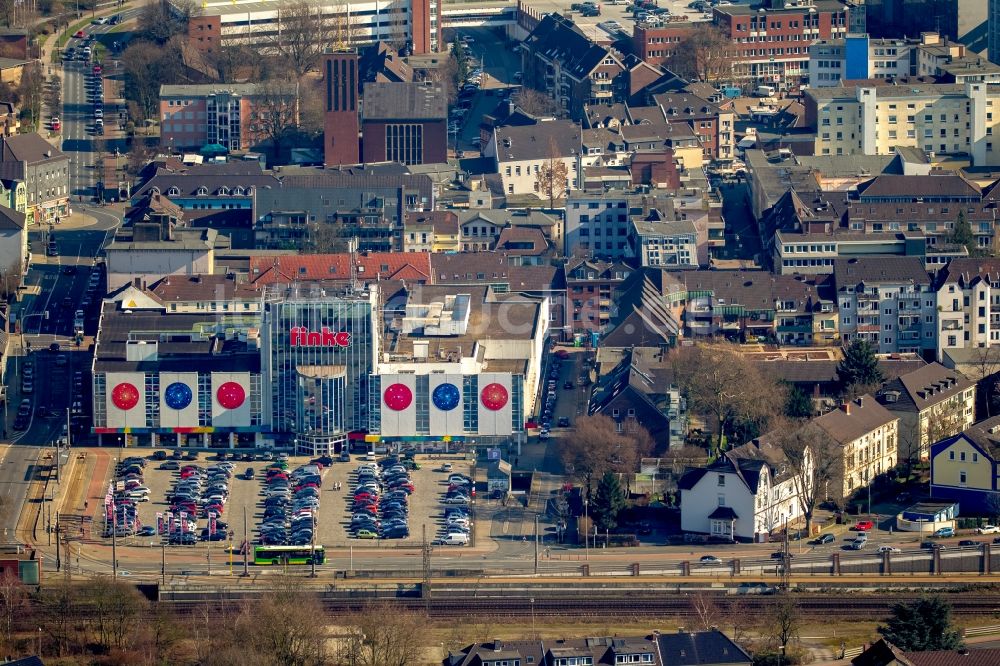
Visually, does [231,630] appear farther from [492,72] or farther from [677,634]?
[492,72]

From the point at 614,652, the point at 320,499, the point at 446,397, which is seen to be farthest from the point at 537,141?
the point at 614,652

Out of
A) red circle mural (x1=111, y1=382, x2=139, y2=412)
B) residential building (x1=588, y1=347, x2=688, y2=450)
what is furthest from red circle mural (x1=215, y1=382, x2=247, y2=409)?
residential building (x1=588, y1=347, x2=688, y2=450)

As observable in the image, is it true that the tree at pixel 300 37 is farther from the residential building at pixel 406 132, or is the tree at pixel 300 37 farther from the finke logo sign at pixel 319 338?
the finke logo sign at pixel 319 338

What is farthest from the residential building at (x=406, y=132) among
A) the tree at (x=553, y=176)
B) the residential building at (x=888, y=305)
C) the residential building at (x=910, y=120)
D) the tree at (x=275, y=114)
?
the residential building at (x=888, y=305)

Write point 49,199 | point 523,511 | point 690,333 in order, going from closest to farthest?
point 523,511 < point 690,333 < point 49,199

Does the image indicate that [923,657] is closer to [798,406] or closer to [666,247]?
[798,406]

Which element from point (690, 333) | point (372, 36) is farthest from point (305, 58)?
point (690, 333)

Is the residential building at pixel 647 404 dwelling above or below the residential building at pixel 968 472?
above
